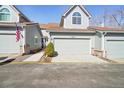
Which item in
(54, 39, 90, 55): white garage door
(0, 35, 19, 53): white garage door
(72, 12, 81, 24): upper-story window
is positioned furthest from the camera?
(72, 12, 81, 24): upper-story window

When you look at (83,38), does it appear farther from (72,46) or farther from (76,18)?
(76,18)

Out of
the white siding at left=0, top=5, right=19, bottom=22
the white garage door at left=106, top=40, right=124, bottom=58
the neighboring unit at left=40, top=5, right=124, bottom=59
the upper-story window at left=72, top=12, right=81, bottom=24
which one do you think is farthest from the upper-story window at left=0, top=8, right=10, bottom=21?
the white garage door at left=106, top=40, right=124, bottom=58

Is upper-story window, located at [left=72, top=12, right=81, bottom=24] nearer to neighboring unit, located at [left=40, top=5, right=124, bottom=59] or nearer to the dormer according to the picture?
neighboring unit, located at [left=40, top=5, right=124, bottom=59]

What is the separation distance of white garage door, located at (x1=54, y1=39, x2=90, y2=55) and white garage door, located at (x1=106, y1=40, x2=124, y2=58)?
2.73 m

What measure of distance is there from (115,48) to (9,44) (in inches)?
478

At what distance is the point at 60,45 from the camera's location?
2027 cm

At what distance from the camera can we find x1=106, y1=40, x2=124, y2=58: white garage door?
18953mm

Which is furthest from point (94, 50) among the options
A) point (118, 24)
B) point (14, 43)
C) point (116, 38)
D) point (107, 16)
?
point (107, 16)

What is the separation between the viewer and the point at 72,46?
67.1ft

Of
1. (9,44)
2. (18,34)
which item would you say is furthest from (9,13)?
(9,44)

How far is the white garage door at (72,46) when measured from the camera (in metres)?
20.2

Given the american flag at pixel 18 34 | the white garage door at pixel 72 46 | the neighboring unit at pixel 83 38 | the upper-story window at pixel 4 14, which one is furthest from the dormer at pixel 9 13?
the white garage door at pixel 72 46

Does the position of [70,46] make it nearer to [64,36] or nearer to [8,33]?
[64,36]
